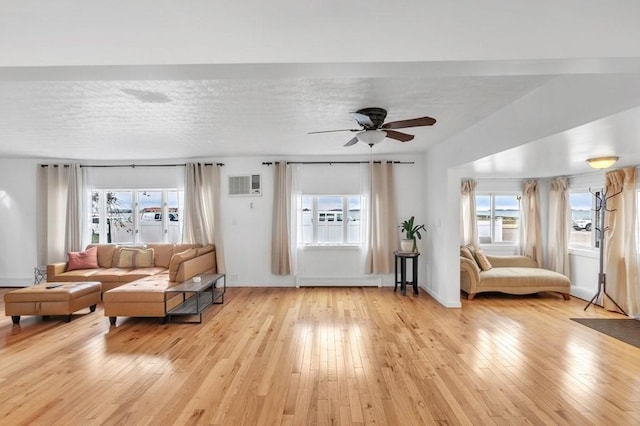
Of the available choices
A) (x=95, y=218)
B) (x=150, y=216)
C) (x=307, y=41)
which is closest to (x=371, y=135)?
(x=307, y=41)

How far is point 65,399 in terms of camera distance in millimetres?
2609

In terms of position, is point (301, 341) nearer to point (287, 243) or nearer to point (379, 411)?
point (379, 411)

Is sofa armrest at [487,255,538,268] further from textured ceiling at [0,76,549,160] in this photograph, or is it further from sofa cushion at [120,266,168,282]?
sofa cushion at [120,266,168,282]

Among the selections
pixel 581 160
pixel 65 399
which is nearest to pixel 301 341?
pixel 65 399

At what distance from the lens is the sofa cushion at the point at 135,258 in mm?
5973

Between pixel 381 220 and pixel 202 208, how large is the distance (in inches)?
134

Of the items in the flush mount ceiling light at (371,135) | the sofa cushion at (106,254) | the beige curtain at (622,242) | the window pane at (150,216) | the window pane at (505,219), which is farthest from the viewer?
the window pane at (505,219)

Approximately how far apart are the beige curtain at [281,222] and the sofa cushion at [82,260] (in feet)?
10.6

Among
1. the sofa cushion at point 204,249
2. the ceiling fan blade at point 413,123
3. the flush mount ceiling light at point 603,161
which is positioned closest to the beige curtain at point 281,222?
the sofa cushion at point 204,249

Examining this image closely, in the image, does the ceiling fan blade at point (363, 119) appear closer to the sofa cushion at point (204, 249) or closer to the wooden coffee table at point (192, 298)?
the wooden coffee table at point (192, 298)

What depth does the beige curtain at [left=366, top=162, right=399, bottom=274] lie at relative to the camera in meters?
6.18

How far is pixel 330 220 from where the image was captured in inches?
256

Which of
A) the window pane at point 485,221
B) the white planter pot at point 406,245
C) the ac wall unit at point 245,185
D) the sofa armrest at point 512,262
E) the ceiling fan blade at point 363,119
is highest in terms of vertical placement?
the ceiling fan blade at point 363,119

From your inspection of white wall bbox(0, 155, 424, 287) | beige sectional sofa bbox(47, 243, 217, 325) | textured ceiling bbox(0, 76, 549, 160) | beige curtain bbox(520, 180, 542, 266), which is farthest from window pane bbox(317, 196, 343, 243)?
beige curtain bbox(520, 180, 542, 266)
